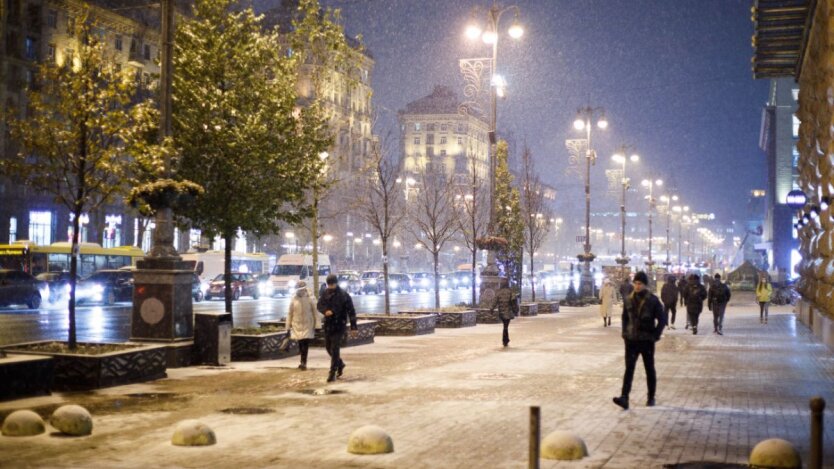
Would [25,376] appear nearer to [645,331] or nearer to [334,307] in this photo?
[334,307]

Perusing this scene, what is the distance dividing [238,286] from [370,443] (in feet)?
158

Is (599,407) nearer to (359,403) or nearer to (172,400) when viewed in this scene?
(359,403)

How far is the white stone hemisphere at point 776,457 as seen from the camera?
8.59 m

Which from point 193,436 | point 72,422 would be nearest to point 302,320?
point 72,422

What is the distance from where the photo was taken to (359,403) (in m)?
13.3

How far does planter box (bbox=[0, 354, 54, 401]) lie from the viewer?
1292 centimetres

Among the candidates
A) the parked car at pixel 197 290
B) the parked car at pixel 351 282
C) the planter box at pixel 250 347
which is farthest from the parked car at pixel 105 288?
the planter box at pixel 250 347

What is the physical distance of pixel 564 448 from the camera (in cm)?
929

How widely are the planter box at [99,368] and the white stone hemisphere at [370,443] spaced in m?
6.29

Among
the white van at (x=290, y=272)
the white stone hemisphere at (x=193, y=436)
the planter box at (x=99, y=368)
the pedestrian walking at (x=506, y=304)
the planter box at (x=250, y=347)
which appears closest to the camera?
the white stone hemisphere at (x=193, y=436)

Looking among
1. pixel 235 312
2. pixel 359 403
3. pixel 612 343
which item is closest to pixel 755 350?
pixel 612 343

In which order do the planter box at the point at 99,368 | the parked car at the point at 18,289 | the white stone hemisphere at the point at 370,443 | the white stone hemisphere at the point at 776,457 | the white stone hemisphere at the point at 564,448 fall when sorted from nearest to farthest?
1. the white stone hemisphere at the point at 776,457
2. the white stone hemisphere at the point at 564,448
3. the white stone hemisphere at the point at 370,443
4. the planter box at the point at 99,368
5. the parked car at the point at 18,289

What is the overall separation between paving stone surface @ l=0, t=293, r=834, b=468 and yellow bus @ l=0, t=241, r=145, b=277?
1107 inches

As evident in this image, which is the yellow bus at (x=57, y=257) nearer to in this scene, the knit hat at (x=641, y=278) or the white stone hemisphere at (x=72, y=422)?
the knit hat at (x=641, y=278)
